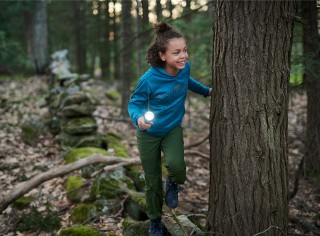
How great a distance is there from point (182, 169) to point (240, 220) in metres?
0.67

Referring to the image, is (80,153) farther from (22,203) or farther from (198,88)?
(198,88)

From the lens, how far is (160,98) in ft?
10.7

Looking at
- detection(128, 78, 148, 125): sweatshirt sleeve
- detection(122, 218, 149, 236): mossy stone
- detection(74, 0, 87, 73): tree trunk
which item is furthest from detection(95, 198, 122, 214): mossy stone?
detection(74, 0, 87, 73): tree trunk

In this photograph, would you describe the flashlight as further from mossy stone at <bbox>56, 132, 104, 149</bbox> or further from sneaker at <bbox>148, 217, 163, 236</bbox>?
mossy stone at <bbox>56, 132, 104, 149</bbox>

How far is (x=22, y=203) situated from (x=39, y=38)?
38.4 feet

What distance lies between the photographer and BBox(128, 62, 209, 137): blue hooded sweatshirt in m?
3.24

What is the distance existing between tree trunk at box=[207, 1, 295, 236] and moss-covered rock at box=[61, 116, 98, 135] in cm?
415

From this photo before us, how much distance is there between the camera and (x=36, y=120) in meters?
7.82

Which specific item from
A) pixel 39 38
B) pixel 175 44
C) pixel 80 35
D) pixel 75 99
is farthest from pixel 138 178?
pixel 80 35

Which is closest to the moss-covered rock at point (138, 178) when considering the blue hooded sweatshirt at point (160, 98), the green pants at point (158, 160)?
the green pants at point (158, 160)

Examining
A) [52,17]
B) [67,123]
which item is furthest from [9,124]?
[52,17]

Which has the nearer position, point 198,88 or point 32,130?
point 198,88

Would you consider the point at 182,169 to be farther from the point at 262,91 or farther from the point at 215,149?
the point at 262,91

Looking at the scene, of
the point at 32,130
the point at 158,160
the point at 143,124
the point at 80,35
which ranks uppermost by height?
the point at 80,35
